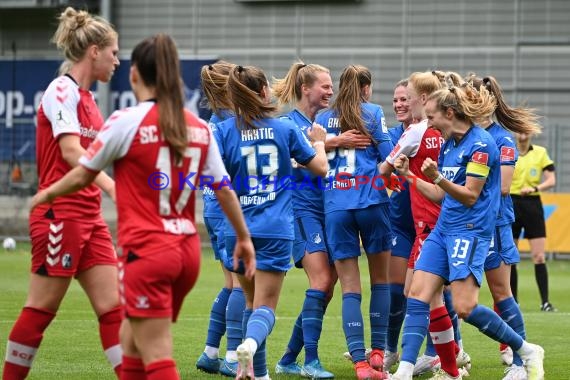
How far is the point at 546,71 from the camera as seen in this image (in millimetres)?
23781

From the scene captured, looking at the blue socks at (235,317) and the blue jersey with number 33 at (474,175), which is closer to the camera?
the blue jersey with number 33 at (474,175)

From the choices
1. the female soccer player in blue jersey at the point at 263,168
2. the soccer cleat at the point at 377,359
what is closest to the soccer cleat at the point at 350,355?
the soccer cleat at the point at 377,359

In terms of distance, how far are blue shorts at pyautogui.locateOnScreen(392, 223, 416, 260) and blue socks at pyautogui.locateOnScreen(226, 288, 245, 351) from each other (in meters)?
1.34

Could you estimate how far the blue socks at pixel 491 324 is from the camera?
7.01 metres

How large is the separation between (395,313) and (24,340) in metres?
3.46

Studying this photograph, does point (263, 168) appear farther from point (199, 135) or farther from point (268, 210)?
point (199, 135)

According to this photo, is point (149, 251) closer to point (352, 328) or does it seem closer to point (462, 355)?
point (352, 328)

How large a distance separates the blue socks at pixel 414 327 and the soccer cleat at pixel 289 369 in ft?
3.78

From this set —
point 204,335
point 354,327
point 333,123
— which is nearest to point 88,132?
point 333,123

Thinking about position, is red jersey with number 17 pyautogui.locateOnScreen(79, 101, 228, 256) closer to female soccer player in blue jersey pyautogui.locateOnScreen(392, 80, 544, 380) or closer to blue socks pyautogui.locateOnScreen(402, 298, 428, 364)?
female soccer player in blue jersey pyautogui.locateOnScreen(392, 80, 544, 380)

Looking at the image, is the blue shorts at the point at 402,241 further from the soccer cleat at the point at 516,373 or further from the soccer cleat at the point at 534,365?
the soccer cleat at the point at 534,365

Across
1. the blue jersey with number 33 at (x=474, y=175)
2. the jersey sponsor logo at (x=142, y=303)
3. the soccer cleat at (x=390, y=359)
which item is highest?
the blue jersey with number 33 at (x=474, y=175)

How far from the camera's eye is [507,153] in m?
7.89

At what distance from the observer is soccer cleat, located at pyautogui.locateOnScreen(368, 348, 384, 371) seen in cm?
783
